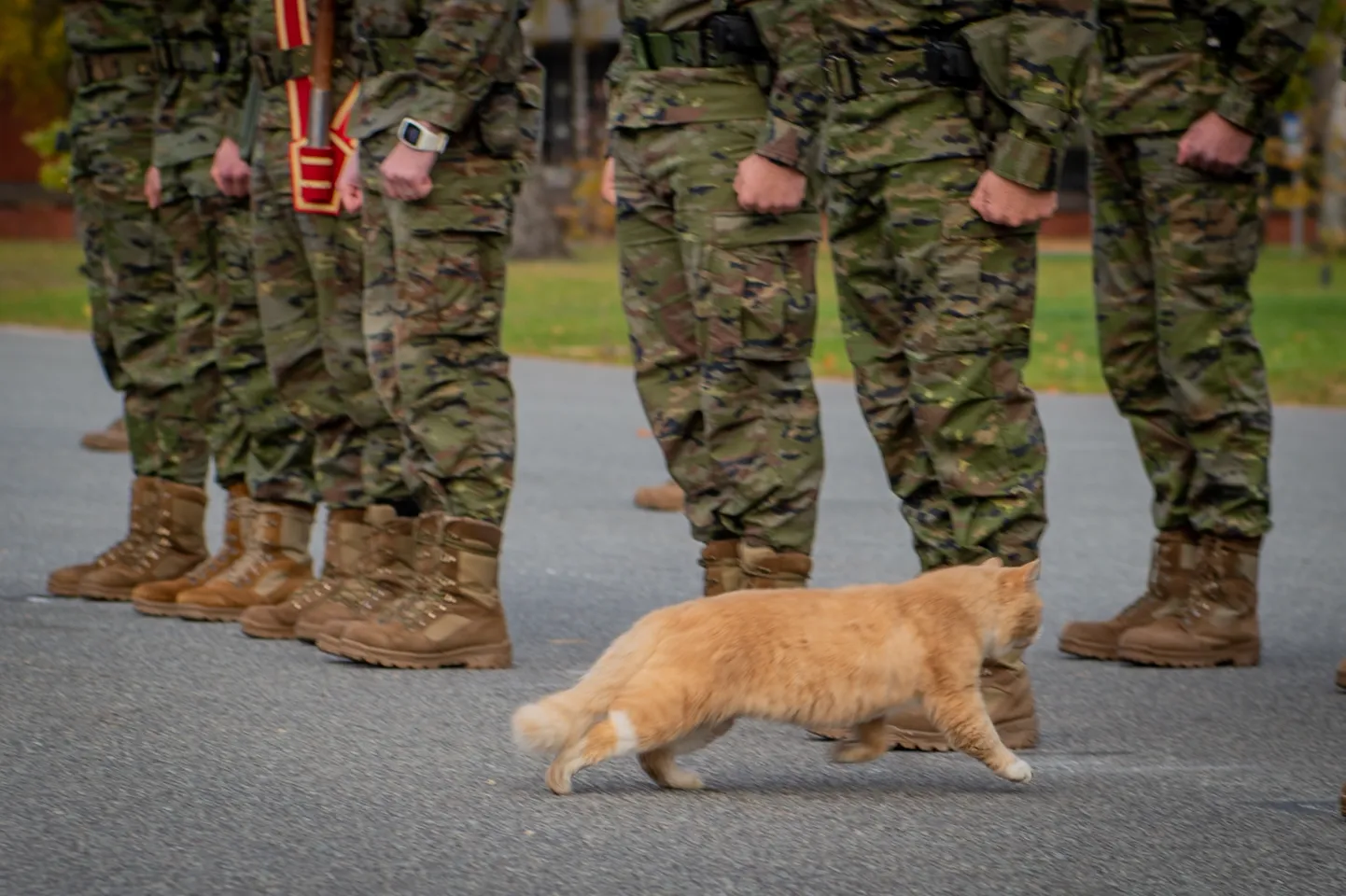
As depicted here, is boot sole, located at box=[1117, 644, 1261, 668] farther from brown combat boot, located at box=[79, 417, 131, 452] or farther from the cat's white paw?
brown combat boot, located at box=[79, 417, 131, 452]

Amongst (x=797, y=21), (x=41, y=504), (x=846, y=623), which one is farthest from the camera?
(x=41, y=504)

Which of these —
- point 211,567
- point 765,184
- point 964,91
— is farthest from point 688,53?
point 211,567

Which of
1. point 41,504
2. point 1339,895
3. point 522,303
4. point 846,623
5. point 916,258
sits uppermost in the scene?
point 916,258

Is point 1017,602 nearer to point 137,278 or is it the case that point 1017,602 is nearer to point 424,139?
point 424,139

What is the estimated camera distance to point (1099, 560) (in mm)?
8188

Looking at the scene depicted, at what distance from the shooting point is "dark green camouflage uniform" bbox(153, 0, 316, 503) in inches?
255

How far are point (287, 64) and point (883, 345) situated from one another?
2108mm

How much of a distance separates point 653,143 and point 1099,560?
138 inches

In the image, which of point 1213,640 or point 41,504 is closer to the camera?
point 1213,640

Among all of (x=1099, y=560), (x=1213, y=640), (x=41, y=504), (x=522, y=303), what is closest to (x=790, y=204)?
(x=1213, y=640)

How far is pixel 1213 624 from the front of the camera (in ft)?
20.0

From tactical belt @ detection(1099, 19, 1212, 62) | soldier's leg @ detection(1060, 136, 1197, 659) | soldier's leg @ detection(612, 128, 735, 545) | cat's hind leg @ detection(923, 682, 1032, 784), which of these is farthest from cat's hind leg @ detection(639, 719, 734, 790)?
tactical belt @ detection(1099, 19, 1212, 62)

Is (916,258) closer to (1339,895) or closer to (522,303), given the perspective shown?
(1339,895)

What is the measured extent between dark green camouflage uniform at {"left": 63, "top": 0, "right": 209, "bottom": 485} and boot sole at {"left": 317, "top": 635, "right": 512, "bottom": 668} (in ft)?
4.70
